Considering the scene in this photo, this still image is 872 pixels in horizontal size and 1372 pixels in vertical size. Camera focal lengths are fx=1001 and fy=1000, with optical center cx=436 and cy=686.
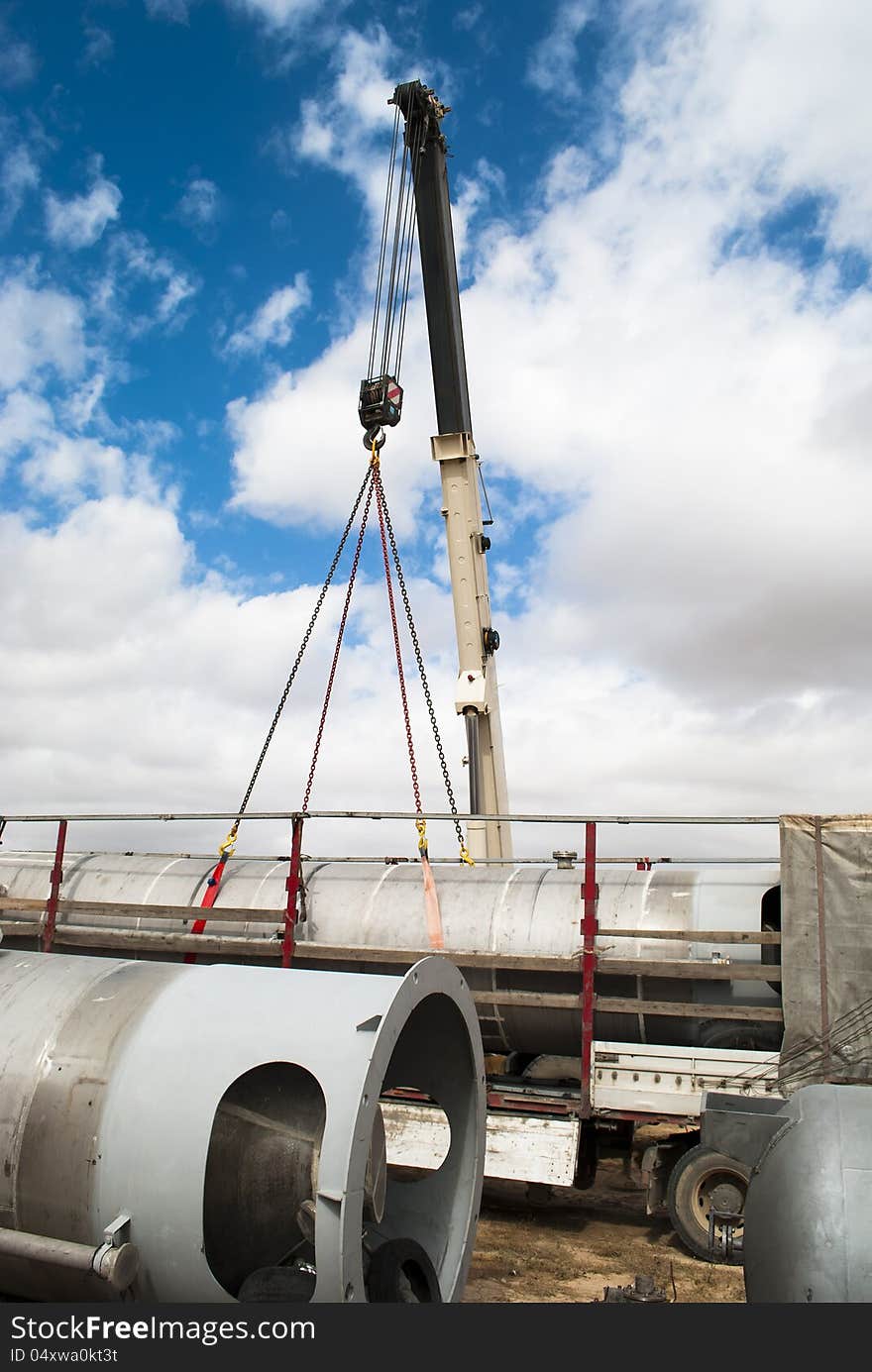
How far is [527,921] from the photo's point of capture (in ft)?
30.5

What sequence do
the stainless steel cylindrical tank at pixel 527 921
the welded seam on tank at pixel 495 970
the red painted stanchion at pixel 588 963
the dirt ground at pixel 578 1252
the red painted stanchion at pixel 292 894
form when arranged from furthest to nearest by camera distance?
1. the red painted stanchion at pixel 292 894
2. the welded seam on tank at pixel 495 970
3. the stainless steel cylindrical tank at pixel 527 921
4. the red painted stanchion at pixel 588 963
5. the dirt ground at pixel 578 1252

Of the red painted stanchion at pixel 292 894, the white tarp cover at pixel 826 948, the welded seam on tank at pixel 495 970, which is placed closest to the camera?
the white tarp cover at pixel 826 948

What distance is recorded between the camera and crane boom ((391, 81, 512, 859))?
1265 centimetres

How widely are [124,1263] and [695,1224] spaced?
17.8 feet

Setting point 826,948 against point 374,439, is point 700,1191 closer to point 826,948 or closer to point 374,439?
point 826,948

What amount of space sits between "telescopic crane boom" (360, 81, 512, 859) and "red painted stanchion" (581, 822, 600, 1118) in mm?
3571

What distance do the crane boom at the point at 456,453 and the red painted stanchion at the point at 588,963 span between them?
360cm

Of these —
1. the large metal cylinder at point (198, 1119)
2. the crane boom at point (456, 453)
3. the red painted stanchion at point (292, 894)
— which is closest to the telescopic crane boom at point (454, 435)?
the crane boom at point (456, 453)

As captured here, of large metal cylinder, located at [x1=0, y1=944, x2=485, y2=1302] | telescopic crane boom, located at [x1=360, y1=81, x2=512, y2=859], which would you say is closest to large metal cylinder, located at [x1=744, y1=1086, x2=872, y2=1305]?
large metal cylinder, located at [x1=0, y1=944, x2=485, y2=1302]

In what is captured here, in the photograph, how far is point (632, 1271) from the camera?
7.47 meters

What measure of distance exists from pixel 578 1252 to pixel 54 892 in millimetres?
6479

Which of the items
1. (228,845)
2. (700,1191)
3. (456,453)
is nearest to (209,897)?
(228,845)

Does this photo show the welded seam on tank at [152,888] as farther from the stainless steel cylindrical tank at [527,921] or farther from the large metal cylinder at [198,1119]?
the large metal cylinder at [198,1119]

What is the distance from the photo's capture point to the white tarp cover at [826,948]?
7.97 metres
